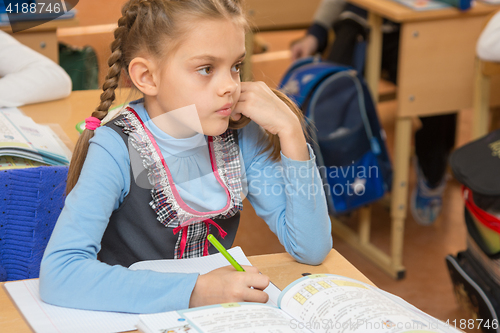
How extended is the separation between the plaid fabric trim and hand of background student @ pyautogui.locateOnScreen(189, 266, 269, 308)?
16cm

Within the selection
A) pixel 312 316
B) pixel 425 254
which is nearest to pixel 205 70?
pixel 312 316

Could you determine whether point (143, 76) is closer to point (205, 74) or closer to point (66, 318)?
point (205, 74)

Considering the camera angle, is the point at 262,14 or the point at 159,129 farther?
the point at 262,14

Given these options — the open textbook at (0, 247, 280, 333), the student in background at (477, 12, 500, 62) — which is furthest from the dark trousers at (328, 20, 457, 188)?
the open textbook at (0, 247, 280, 333)

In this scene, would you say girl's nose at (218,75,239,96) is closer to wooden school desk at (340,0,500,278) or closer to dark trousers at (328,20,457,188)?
wooden school desk at (340,0,500,278)

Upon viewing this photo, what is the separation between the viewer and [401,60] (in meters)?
1.78

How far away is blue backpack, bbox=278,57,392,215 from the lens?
1829 millimetres

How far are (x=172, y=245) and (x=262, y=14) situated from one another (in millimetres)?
2023

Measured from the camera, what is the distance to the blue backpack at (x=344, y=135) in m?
1.83

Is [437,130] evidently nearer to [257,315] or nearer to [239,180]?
[239,180]

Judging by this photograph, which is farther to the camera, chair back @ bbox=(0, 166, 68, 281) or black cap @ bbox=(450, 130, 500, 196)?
black cap @ bbox=(450, 130, 500, 196)

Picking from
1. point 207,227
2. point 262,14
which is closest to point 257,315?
point 207,227

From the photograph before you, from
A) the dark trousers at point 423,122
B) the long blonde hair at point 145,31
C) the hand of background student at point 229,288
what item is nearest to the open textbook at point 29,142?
the long blonde hair at point 145,31

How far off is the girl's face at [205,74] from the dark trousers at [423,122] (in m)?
1.33
